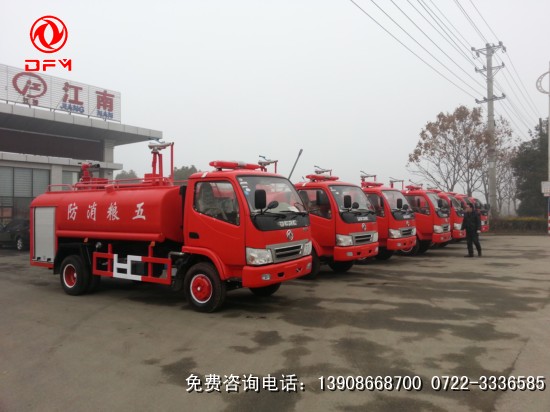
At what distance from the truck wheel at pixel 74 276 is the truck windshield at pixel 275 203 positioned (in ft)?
13.6

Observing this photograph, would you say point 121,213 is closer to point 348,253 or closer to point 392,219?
point 348,253

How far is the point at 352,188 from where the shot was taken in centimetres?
1038

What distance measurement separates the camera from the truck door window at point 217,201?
6504mm

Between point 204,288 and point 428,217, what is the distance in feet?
31.1

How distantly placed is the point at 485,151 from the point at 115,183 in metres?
23.6

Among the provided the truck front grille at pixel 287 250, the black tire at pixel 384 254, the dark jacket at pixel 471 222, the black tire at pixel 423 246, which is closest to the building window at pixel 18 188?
the black tire at pixel 384 254

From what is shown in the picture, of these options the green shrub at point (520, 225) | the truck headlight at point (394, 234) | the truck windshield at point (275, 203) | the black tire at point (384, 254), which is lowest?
the black tire at point (384, 254)

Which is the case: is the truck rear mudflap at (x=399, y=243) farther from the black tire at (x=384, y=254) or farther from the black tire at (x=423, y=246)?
the black tire at (x=423, y=246)

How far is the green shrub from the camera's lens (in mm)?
24781

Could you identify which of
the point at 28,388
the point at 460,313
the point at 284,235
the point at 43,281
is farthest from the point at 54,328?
the point at 460,313

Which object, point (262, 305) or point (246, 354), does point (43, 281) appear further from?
point (246, 354)

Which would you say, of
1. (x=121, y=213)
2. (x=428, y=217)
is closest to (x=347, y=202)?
(x=121, y=213)

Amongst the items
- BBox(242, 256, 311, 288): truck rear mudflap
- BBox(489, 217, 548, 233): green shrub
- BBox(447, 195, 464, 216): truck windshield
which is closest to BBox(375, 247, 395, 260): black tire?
BBox(447, 195, 464, 216): truck windshield

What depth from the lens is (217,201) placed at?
265 inches
